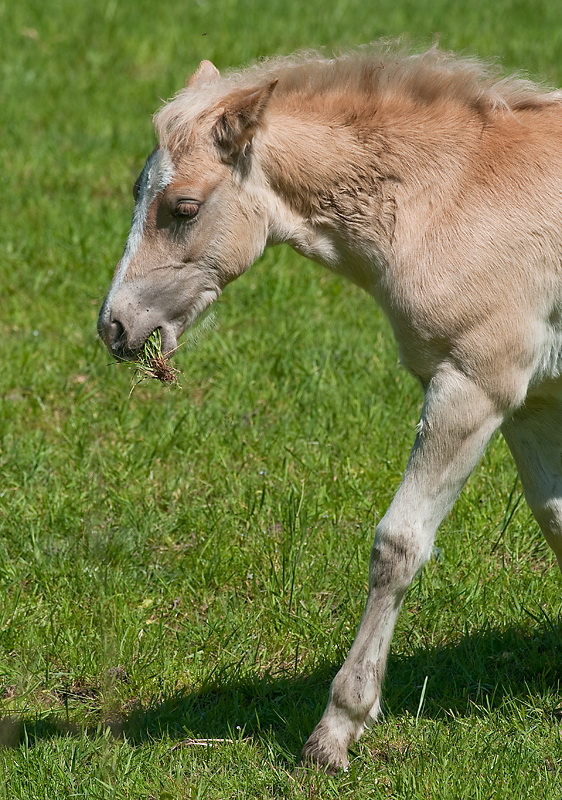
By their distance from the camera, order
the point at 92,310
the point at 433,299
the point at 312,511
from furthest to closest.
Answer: the point at 92,310 → the point at 312,511 → the point at 433,299

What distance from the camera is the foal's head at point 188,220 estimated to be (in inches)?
146

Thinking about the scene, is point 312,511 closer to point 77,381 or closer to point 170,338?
point 170,338

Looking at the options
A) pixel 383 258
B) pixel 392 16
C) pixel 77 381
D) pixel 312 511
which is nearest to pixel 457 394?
pixel 383 258

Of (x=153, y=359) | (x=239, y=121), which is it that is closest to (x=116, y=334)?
(x=153, y=359)

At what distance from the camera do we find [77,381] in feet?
20.2

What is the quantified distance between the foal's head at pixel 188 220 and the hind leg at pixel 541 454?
45.9 inches

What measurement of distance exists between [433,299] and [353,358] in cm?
273

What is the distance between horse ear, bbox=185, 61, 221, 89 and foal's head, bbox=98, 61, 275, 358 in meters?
0.10

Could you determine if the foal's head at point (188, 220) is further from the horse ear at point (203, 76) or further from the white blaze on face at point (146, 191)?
the horse ear at point (203, 76)

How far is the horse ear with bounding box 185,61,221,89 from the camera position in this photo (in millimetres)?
3984

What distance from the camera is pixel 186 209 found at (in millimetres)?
3705

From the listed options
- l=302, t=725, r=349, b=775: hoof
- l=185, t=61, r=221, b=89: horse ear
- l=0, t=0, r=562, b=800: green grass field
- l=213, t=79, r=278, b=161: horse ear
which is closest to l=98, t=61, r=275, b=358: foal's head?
l=213, t=79, r=278, b=161: horse ear

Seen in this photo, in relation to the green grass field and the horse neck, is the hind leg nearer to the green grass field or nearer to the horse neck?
the green grass field

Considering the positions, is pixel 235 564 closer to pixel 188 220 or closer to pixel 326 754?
pixel 326 754
